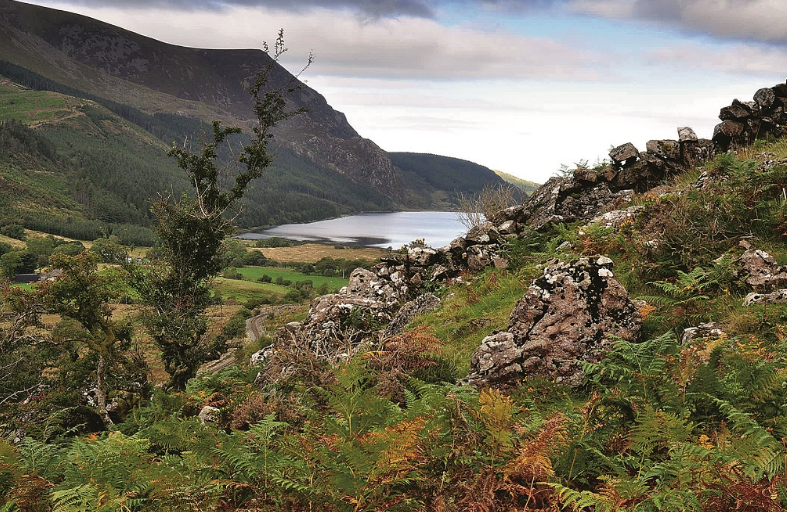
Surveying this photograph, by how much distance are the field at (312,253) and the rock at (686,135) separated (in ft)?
436

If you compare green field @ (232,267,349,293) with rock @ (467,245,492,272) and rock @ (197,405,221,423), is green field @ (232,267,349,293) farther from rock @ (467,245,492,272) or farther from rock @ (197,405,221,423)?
rock @ (197,405,221,423)

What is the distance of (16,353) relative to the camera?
92.0 ft

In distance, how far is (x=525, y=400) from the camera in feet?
16.9

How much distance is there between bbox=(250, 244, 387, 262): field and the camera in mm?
156375

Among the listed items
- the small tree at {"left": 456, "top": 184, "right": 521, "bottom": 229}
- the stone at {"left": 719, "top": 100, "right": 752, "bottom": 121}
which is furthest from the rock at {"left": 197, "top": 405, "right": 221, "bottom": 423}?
the small tree at {"left": 456, "top": 184, "right": 521, "bottom": 229}

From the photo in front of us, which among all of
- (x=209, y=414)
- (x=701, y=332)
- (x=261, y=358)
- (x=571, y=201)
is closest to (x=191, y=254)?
(x=261, y=358)

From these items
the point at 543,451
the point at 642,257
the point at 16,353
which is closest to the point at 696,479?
the point at 543,451

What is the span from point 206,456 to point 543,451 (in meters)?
2.62

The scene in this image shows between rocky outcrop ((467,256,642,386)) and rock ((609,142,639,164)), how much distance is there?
33.3ft

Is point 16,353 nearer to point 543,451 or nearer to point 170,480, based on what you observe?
point 170,480

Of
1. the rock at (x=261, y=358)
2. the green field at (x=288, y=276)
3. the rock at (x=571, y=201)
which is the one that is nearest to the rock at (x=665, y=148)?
the rock at (x=571, y=201)

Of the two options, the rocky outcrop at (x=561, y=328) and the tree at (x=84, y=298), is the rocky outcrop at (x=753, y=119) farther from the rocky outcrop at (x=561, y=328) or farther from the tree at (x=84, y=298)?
the tree at (x=84, y=298)

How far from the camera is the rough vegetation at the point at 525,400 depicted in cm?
301

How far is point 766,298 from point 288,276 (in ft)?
439
